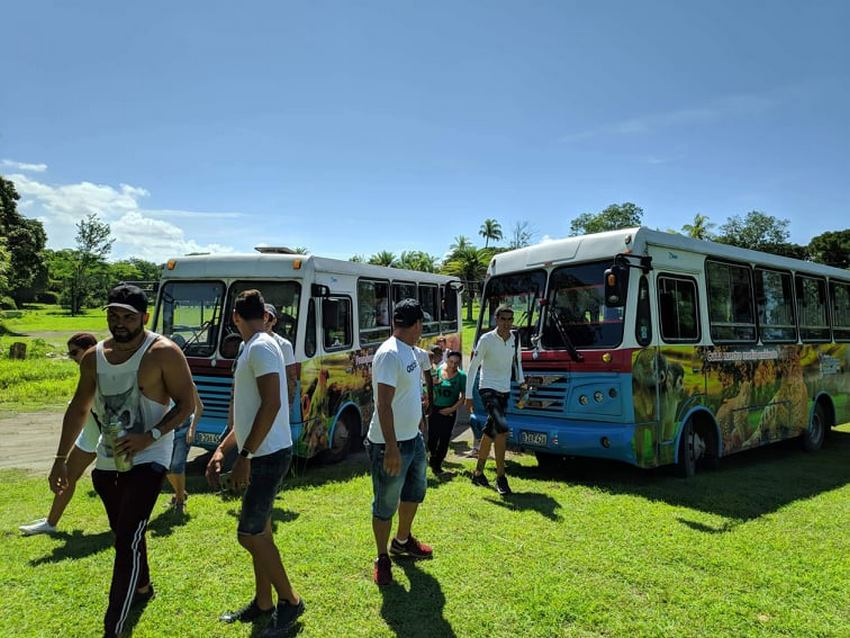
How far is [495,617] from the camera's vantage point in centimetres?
374

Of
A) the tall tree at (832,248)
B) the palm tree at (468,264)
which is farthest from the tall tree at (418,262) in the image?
the tall tree at (832,248)

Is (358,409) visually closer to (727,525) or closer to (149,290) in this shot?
(149,290)

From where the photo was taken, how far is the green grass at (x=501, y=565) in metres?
3.70

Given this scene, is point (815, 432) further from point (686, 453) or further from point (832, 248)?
point (832, 248)

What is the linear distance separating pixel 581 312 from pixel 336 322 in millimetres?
3554

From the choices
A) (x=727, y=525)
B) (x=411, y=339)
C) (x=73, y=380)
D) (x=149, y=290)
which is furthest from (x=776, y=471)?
(x=73, y=380)

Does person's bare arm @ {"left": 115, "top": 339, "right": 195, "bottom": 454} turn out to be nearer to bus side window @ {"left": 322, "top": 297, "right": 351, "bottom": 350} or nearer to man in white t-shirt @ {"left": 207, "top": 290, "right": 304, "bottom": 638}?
man in white t-shirt @ {"left": 207, "top": 290, "right": 304, "bottom": 638}

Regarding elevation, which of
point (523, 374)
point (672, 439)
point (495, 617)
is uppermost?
point (523, 374)

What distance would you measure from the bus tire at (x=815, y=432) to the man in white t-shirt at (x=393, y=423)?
8.80 m

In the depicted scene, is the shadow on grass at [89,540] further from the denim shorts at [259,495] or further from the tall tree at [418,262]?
the tall tree at [418,262]

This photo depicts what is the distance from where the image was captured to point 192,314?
8039 mm

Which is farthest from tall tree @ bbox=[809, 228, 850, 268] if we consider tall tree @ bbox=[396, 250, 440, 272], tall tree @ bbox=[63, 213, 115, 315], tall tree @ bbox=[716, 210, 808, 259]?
tall tree @ bbox=[63, 213, 115, 315]

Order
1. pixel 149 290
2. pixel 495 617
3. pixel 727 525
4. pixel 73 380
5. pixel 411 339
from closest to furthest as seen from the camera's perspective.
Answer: pixel 495 617 < pixel 411 339 < pixel 727 525 < pixel 149 290 < pixel 73 380

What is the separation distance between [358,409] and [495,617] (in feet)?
18.3
